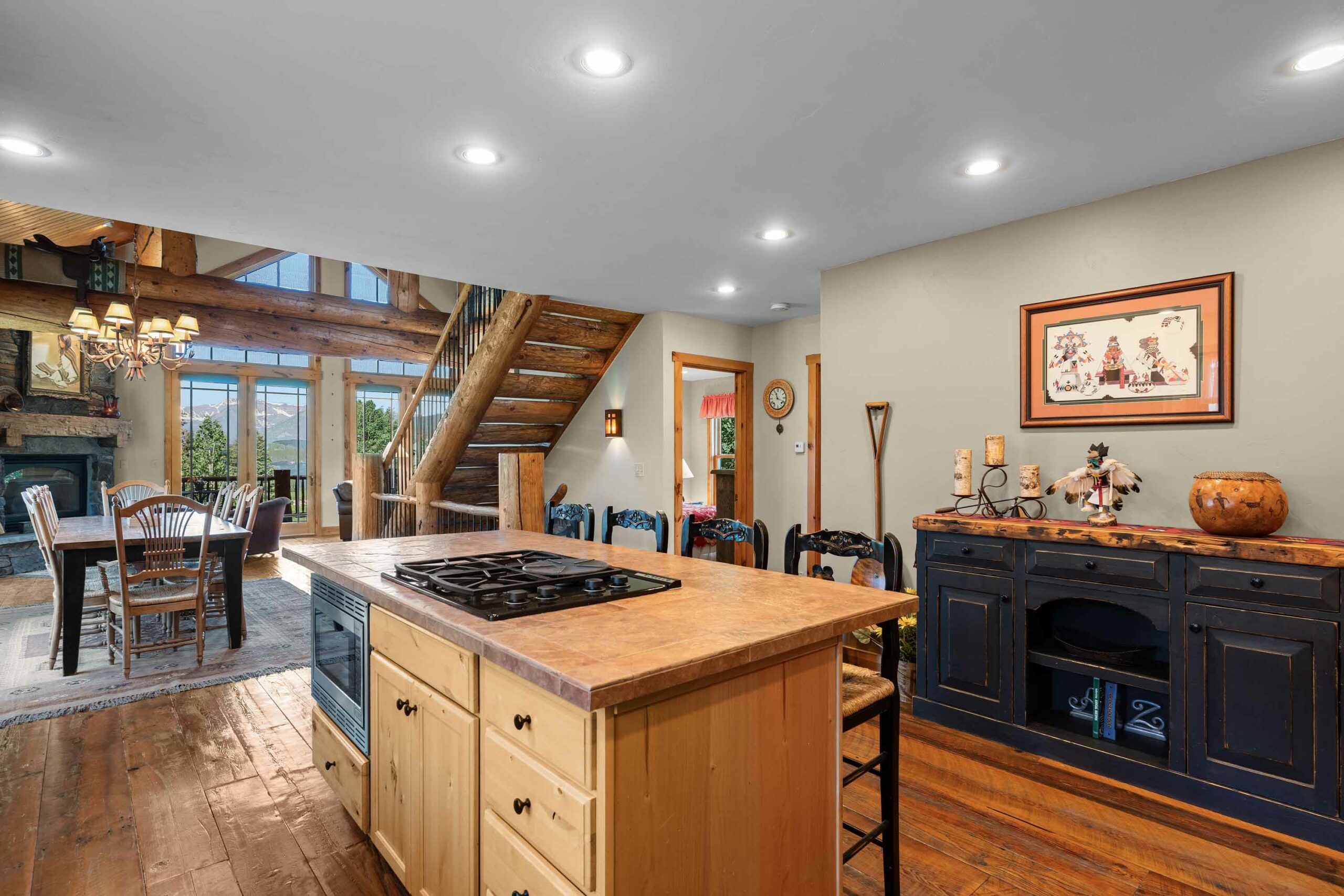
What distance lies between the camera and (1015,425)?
3.25 meters

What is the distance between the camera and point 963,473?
3.21 meters

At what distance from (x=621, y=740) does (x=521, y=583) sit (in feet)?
2.42

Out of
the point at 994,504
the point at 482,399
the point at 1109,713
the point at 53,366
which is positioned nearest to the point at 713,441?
the point at 482,399

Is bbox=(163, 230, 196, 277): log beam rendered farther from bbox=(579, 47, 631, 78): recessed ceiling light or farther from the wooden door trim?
bbox=(579, 47, 631, 78): recessed ceiling light

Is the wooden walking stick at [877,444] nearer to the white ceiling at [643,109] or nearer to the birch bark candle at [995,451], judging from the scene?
the birch bark candle at [995,451]

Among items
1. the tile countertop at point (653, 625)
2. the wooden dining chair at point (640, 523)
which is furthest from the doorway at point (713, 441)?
the tile countertop at point (653, 625)

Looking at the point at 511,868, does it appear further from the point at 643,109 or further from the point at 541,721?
the point at 643,109

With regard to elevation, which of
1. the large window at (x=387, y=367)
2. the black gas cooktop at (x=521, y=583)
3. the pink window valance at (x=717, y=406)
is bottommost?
the black gas cooktop at (x=521, y=583)

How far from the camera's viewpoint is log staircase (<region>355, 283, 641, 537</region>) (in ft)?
17.0

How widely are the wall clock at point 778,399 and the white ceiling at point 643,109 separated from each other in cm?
245

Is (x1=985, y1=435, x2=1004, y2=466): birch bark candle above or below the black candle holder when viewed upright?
above

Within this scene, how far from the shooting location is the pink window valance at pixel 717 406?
10.4 meters

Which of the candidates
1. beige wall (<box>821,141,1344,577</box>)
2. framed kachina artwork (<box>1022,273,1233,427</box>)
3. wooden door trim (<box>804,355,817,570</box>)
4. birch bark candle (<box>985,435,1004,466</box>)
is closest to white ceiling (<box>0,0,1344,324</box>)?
beige wall (<box>821,141,1344,577</box>)

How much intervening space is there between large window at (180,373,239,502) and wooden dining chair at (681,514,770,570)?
858cm
